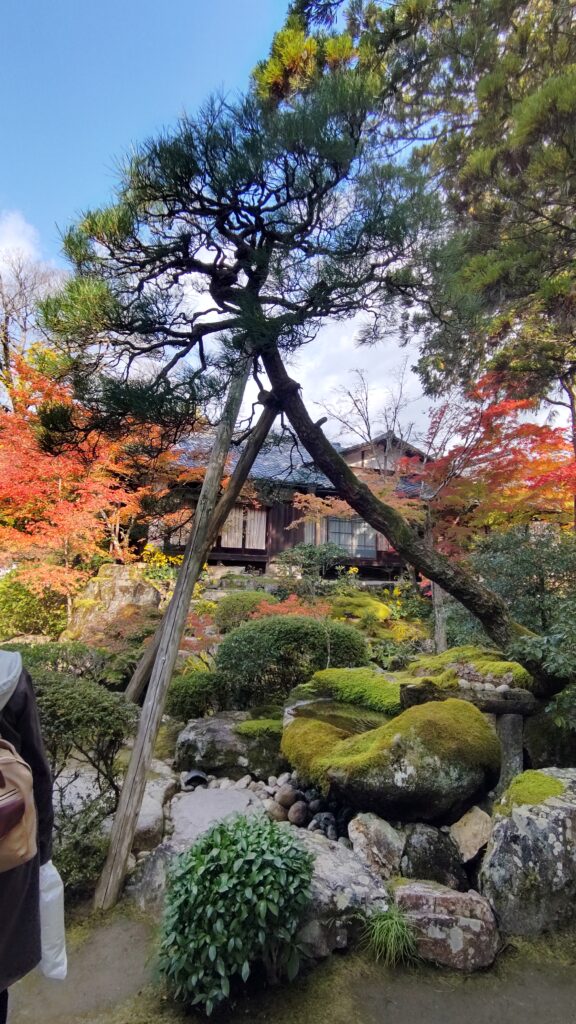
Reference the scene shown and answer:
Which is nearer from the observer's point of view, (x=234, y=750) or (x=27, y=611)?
(x=234, y=750)

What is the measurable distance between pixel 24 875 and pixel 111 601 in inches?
289

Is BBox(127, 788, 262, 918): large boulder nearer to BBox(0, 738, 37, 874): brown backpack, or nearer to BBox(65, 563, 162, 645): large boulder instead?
BBox(0, 738, 37, 874): brown backpack

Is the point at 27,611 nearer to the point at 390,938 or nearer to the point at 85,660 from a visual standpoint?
the point at 85,660

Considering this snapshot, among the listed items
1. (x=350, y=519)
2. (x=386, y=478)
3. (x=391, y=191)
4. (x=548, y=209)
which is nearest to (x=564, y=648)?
(x=391, y=191)

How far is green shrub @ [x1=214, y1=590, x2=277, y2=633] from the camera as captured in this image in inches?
292

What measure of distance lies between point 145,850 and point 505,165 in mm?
6713

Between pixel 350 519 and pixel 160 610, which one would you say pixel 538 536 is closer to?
pixel 160 610

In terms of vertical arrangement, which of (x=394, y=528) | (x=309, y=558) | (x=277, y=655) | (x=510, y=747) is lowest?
(x=510, y=747)

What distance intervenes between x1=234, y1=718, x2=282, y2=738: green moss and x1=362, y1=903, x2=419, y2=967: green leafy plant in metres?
2.14

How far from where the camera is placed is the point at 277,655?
222 inches

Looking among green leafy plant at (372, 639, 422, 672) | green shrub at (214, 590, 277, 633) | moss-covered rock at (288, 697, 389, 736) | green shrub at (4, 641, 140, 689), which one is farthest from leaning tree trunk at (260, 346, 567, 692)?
green shrub at (214, 590, 277, 633)

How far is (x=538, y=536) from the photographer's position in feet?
16.6

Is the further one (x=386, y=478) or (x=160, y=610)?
(x=386, y=478)

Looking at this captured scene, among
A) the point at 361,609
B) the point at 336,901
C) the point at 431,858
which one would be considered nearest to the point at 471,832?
the point at 431,858
